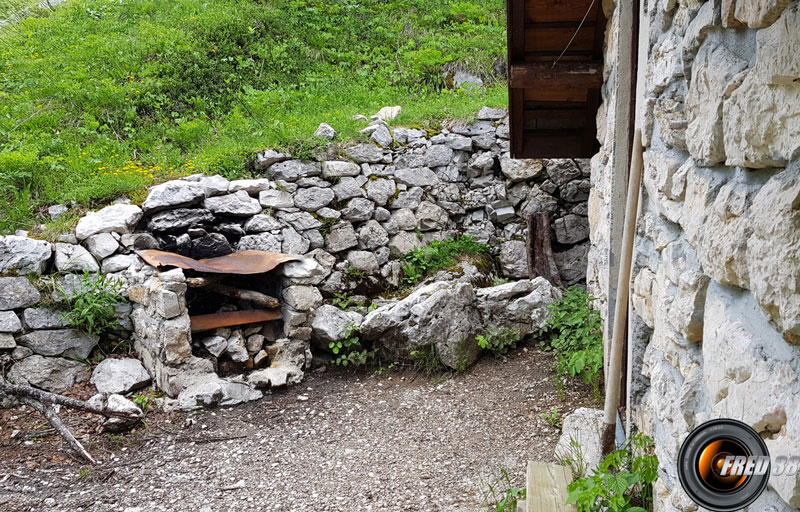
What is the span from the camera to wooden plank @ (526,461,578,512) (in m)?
2.58

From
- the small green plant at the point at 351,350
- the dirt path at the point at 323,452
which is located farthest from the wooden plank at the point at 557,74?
the small green plant at the point at 351,350

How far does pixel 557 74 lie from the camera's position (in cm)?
441

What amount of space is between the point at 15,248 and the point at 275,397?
2745 mm

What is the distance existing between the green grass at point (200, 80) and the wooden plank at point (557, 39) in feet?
11.0

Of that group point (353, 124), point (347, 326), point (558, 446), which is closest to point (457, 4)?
point (353, 124)

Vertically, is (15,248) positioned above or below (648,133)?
below

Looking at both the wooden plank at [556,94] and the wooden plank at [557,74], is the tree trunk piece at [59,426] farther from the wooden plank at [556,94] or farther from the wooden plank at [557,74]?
the wooden plank at [556,94]

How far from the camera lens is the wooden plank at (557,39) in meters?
4.30

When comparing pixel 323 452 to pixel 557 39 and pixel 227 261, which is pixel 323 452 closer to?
pixel 227 261

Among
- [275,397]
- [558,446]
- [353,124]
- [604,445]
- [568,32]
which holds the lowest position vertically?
[275,397]

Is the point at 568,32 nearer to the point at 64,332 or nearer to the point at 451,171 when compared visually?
the point at 451,171

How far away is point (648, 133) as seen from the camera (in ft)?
7.91

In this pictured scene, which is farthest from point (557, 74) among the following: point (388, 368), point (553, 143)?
point (388, 368)

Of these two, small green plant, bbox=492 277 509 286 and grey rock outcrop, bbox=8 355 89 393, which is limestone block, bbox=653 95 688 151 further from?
grey rock outcrop, bbox=8 355 89 393
